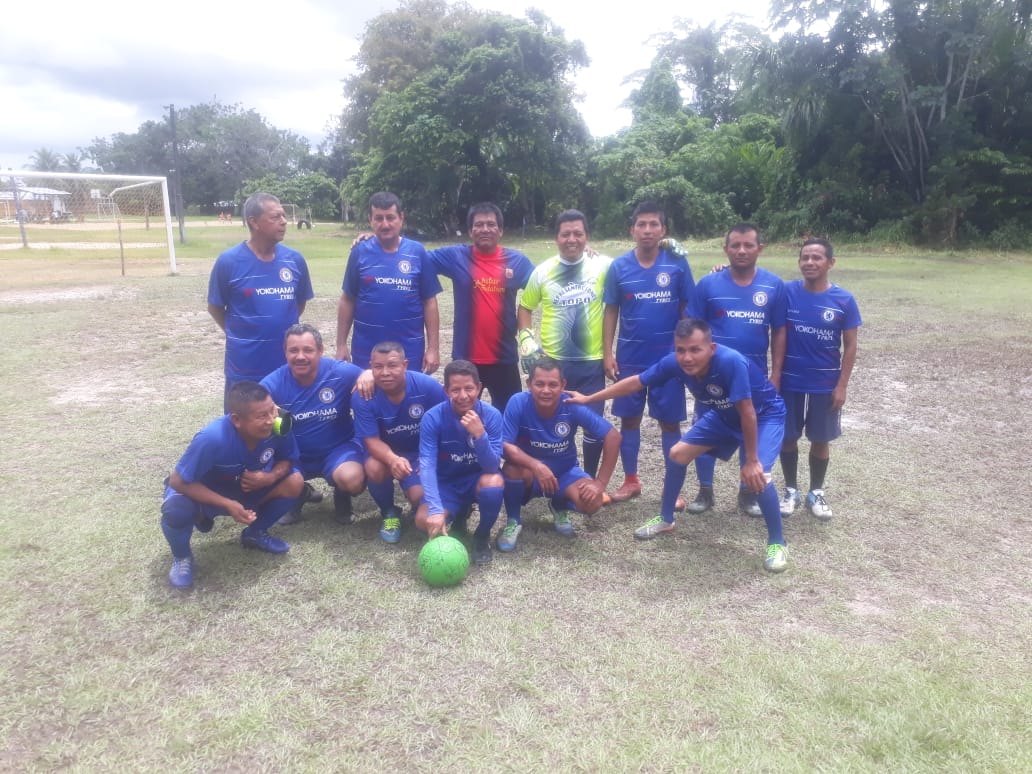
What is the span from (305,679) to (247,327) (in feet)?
7.89

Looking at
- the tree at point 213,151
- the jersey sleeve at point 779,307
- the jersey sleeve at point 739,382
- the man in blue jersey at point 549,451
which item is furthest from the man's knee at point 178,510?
the tree at point 213,151

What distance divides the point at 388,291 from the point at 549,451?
143cm

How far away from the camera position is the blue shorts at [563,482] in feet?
14.3

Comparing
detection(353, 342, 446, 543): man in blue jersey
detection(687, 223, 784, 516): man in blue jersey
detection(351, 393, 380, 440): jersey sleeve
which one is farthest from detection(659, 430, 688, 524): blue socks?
detection(351, 393, 380, 440): jersey sleeve

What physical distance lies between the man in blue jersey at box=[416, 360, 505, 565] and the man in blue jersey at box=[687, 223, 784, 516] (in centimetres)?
129

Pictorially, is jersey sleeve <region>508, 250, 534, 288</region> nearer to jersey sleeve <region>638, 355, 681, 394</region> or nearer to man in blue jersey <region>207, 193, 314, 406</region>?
jersey sleeve <region>638, 355, 681, 394</region>

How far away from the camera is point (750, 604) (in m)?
3.54

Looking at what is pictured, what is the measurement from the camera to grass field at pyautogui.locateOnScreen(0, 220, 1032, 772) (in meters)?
2.59

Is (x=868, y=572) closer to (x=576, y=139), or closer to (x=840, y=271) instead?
(x=840, y=271)

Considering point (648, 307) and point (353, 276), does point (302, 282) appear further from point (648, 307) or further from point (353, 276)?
point (648, 307)

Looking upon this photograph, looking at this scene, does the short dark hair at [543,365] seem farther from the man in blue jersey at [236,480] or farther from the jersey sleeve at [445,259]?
the man in blue jersey at [236,480]

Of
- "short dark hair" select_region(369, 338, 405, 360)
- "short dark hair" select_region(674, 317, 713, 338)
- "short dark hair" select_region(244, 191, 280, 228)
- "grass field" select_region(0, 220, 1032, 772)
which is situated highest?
"short dark hair" select_region(244, 191, 280, 228)

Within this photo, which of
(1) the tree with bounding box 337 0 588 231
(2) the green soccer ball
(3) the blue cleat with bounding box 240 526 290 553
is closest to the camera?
(2) the green soccer ball

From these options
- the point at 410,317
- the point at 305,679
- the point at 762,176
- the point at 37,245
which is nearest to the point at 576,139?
the point at 762,176
